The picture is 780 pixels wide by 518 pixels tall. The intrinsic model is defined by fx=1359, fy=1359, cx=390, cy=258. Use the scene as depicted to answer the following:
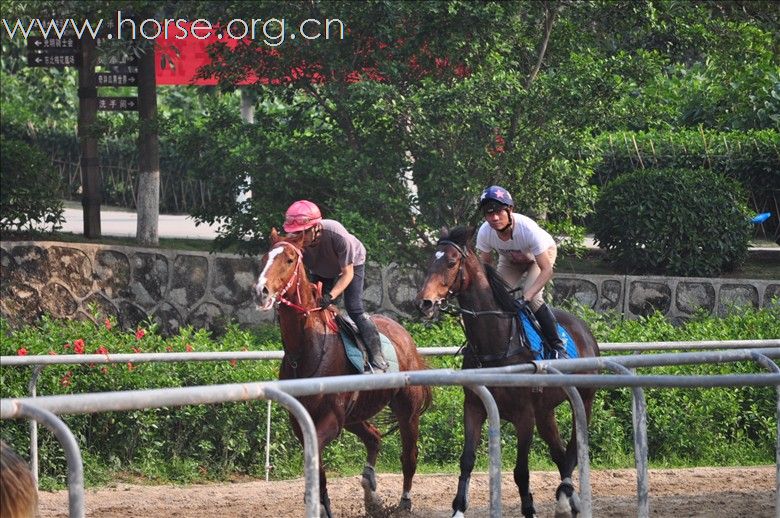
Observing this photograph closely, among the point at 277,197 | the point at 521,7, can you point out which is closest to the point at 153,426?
the point at 277,197

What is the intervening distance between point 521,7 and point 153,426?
23.5 feet

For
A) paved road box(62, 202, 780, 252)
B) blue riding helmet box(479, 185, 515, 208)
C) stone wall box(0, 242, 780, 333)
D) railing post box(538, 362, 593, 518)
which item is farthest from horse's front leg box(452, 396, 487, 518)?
paved road box(62, 202, 780, 252)

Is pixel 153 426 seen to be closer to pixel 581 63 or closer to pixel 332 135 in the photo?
pixel 332 135

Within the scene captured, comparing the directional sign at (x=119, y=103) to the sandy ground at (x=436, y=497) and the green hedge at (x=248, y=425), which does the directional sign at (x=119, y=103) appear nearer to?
the green hedge at (x=248, y=425)

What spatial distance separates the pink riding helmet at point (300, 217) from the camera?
8852mm

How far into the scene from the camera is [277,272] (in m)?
8.52

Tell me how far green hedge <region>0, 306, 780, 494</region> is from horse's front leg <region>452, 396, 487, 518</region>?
278 cm

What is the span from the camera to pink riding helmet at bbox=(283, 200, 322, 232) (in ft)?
29.0

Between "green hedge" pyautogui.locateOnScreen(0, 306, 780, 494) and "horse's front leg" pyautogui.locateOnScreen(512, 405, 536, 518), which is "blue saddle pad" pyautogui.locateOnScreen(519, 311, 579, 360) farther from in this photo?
"green hedge" pyautogui.locateOnScreen(0, 306, 780, 494)

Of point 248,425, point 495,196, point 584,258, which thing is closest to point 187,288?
point 584,258

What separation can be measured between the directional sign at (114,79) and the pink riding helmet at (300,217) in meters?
9.49

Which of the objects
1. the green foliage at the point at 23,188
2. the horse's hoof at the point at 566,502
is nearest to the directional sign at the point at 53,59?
the green foliage at the point at 23,188

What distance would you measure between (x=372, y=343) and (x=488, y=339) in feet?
2.68

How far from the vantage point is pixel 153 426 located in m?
10.8
